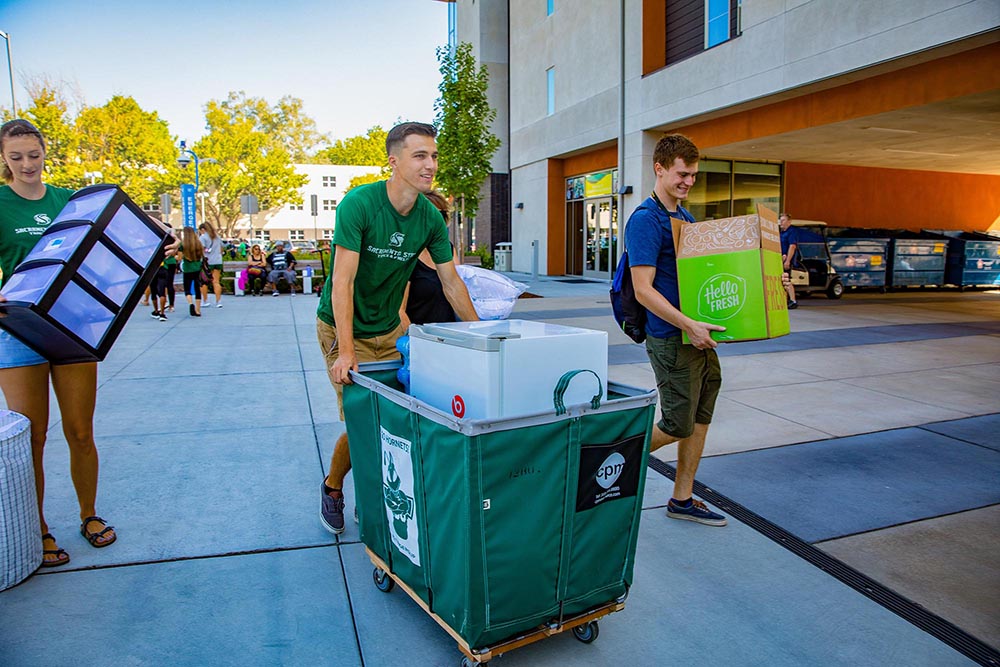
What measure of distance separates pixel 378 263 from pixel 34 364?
5.48 feet

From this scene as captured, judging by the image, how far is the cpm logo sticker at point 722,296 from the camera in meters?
3.23

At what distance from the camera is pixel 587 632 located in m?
2.66

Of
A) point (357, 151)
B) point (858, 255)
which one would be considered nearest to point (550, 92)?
point (858, 255)

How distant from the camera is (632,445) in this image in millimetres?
2504

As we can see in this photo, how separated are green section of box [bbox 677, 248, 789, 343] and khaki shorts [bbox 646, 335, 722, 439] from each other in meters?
0.24

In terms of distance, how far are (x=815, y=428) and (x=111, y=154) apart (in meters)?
47.2

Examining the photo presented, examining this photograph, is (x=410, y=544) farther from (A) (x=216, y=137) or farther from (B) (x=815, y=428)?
(A) (x=216, y=137)

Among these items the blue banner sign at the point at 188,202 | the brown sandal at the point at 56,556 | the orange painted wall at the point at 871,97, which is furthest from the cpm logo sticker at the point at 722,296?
the blue banner sign at the point at 188,202

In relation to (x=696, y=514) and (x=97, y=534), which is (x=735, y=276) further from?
(x=97, y=534)

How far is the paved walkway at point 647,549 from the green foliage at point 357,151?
282ft

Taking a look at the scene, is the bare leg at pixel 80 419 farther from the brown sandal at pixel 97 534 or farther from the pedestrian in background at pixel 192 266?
the pedestrian in background at pixel 192 266

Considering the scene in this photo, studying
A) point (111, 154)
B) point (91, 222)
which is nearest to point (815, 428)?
point (91, 222)

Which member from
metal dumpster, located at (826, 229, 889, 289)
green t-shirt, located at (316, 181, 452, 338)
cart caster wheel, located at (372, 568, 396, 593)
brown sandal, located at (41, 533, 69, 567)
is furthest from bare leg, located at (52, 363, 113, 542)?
metal dumpster, located at (826, 229, 889, 289)

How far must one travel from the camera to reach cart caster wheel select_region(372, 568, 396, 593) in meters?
3.02
